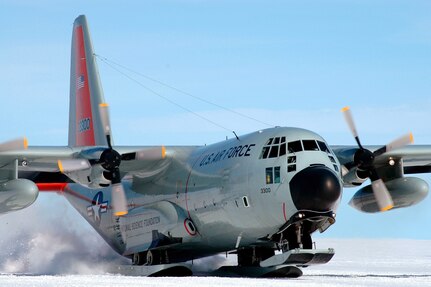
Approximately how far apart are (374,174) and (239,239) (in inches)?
156

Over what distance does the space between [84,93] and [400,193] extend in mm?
10545

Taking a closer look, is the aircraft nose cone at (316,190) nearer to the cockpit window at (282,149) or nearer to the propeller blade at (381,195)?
the cockpit window at (282,149)

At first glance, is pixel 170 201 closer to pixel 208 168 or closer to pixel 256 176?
pixel 208 168

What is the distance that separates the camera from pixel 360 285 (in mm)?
15430

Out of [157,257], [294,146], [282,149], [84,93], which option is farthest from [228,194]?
[84,93]

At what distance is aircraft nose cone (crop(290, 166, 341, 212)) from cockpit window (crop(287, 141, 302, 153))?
78cm

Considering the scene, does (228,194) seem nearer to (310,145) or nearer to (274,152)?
(274,152)

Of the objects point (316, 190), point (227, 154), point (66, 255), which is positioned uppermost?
point (227, 154)

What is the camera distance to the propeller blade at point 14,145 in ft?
63.0

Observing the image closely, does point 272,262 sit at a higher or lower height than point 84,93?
lower

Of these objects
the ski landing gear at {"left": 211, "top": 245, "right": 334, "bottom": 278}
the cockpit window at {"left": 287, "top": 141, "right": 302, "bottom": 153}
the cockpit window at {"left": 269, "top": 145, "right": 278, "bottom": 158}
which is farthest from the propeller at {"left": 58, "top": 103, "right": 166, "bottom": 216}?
the cockpit window at {"left": 287, "top": 141, "right": 302, "bottom": 153}

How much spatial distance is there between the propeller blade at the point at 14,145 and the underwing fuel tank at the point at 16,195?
2.71ft

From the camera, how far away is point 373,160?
Answer: 20.1 m

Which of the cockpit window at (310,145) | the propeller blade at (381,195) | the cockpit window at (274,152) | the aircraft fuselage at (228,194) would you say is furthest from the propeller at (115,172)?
the propeller blade at (381,195)
